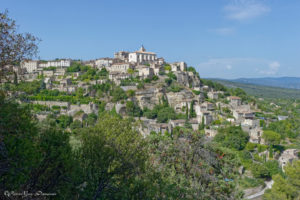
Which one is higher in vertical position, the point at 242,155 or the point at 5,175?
the point at 5,175

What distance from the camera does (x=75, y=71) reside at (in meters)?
61.6

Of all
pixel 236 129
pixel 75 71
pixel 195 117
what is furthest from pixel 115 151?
pixel 75 71

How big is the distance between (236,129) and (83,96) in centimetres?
2706

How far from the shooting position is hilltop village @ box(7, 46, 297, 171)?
37.9 meters

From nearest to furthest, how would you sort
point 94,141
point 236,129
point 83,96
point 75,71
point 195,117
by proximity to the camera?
point 94,141, point 236,129, point 195,117, point 83,96, point 75,71

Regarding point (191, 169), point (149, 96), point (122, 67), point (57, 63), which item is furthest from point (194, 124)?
point (57, 63)

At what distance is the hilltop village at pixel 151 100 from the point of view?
124ft

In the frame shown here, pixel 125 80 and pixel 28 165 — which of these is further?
pixel 125 80

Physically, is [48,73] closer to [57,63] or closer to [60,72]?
[60,72]

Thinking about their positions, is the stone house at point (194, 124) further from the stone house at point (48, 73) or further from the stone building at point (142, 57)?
the stone house at point (48, 73)

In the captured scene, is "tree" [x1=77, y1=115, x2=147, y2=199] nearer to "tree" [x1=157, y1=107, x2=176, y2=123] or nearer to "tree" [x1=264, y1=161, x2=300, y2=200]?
"tree" [x1=264, y1=161, x2=300, y2=200]

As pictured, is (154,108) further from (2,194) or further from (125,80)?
(2,194)

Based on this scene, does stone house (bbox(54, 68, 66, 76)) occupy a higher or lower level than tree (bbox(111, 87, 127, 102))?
higher

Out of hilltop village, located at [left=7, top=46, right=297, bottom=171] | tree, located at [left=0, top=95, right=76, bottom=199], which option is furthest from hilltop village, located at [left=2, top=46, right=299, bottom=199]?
tree, located at [left=0, top=95, right=76, bottom=199]
